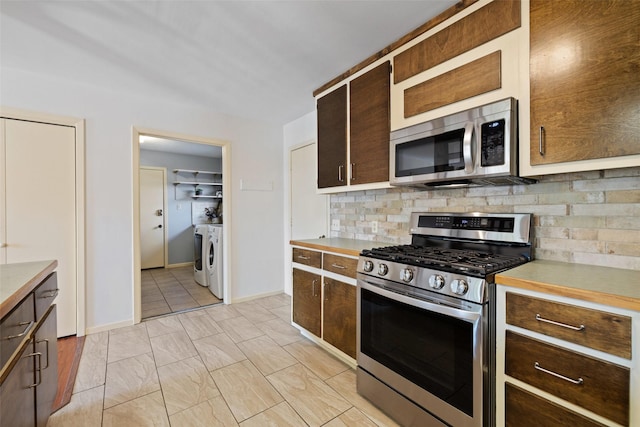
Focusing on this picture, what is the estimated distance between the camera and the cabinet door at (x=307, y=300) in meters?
2.36

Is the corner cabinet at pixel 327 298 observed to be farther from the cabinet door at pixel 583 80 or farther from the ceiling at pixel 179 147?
the ceiling at pixel 179 147

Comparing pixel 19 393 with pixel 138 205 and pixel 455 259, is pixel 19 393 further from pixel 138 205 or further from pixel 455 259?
pixel 138 205

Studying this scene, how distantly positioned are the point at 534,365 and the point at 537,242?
0.75 m

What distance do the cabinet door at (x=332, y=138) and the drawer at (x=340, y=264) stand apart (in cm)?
67

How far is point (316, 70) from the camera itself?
247cm

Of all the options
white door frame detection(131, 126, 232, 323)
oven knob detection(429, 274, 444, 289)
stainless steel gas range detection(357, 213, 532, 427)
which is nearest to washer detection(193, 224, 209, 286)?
white door frame detection(131, 126, 232, 323)

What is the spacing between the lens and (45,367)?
55.9 inches

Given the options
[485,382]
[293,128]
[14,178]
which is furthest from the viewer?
[293,128]

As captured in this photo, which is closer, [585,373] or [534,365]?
[585,373]

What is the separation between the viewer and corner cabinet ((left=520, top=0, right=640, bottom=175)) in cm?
111

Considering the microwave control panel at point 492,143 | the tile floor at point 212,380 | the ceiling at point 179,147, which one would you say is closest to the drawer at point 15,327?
the tile floor at point 212,380

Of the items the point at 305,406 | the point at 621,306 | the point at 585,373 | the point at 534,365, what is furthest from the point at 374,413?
the point at 621,306

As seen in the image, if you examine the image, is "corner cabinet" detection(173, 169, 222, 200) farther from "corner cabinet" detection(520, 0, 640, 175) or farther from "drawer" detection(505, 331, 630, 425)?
"drawer" detection(505, 331, 630, 425)

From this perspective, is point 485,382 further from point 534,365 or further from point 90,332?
point 90,332
